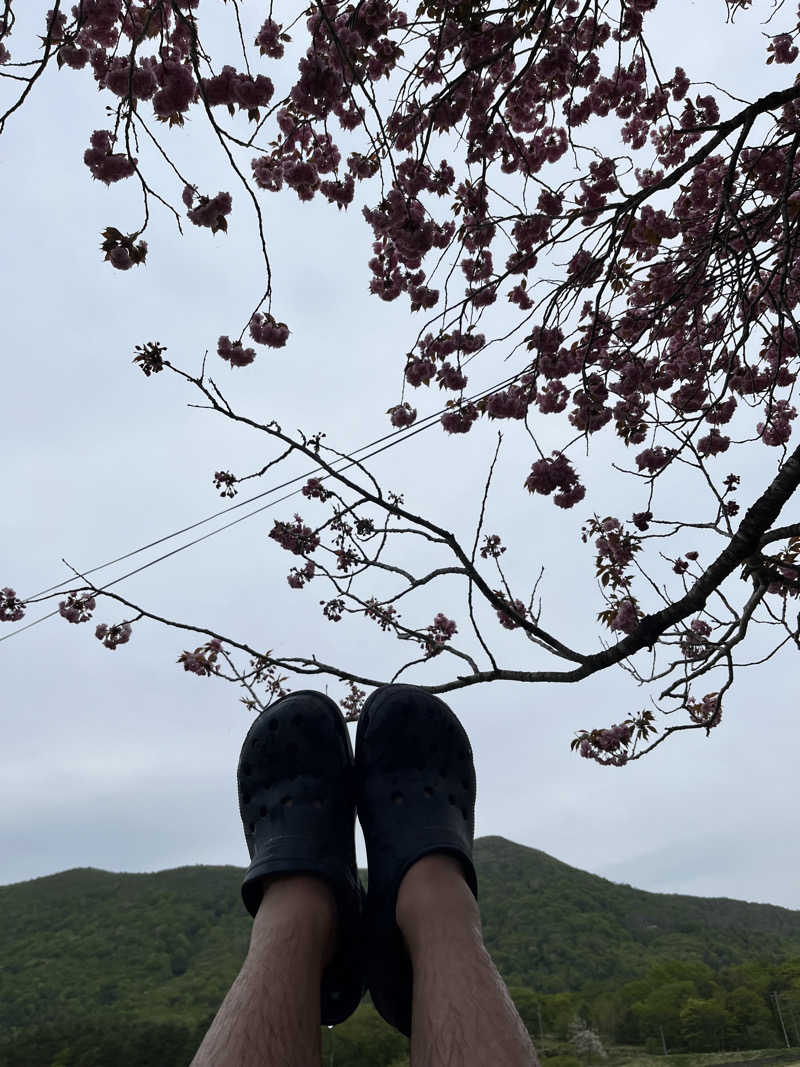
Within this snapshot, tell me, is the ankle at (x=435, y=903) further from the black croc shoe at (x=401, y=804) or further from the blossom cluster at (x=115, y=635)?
the blossom cluster at (x=115, y=635)

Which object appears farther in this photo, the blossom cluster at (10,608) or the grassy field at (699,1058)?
the grassy field at (699,1058)

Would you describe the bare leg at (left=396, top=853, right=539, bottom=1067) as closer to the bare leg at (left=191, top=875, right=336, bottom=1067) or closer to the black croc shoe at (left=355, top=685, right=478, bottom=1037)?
the black croc shoe at (left=355, top=685, right=478, bottom=1037)

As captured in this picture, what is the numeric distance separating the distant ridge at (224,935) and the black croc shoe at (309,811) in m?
30.0

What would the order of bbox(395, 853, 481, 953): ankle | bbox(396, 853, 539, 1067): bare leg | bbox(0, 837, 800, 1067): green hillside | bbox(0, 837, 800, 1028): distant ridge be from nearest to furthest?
bbox(396, 853, 539, 1067): bare leg < bbox(395, 853, 481, 953): ankle < bbox(0, 837, 800, 1067): green hillside < bbox(0, 837, 800, 1028): distant ridge

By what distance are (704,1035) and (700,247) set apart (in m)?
37.8

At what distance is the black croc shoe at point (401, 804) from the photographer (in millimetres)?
1405

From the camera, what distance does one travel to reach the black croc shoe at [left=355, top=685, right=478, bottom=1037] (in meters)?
1.41

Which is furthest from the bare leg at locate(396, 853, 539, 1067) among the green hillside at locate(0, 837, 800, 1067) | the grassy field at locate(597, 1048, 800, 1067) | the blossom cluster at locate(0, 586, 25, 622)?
the grassy field at locate(597, 1048, 800, 1067)

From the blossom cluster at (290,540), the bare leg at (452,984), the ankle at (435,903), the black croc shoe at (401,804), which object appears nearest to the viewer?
the bare leg at (452,984)

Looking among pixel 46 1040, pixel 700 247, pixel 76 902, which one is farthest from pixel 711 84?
pixel 76 902

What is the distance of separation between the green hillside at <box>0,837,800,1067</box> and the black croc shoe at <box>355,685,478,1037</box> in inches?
1057

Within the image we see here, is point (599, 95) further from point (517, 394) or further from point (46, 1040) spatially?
point (46, 1040)

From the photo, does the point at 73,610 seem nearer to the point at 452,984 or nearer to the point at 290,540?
the point at 290,540

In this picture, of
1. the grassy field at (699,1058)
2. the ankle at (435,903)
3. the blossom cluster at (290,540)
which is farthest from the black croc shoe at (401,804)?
the grassy field at (699,1058)
